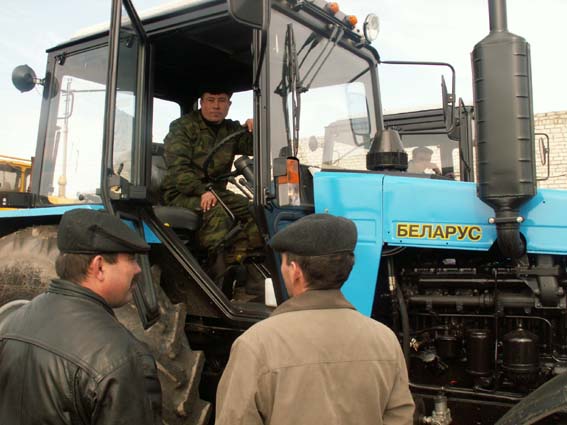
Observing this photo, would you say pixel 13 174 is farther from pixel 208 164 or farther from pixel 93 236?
pixel 93 236

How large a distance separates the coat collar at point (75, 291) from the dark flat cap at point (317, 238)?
1.60 feet

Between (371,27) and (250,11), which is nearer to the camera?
(250,11)

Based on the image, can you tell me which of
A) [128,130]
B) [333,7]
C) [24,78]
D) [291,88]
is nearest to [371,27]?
[333,7]

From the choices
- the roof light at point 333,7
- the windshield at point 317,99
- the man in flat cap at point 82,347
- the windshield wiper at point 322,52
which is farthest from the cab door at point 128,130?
the man in flat cap at point 82,347

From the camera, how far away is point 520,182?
2.22 meters

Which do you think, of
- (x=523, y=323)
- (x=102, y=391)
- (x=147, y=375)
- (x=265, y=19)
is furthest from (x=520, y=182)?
(x=102, y=391)

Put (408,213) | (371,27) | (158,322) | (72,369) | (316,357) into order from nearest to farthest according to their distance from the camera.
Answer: (72,369), (316,357), (408,213), (158,322), (371,27)

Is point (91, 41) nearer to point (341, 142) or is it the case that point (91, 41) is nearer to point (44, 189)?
point (44, 189)

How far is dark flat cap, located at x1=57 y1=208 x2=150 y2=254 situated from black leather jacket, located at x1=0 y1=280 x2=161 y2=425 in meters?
0.12

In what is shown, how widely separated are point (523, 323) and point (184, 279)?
1.70 meters

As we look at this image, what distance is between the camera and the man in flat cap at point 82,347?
1341 mm

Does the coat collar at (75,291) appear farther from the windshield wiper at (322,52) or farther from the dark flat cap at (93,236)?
the windshield wiper at (322,52)

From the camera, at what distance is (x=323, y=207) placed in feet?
9.21

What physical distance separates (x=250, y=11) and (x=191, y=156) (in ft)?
4.12
